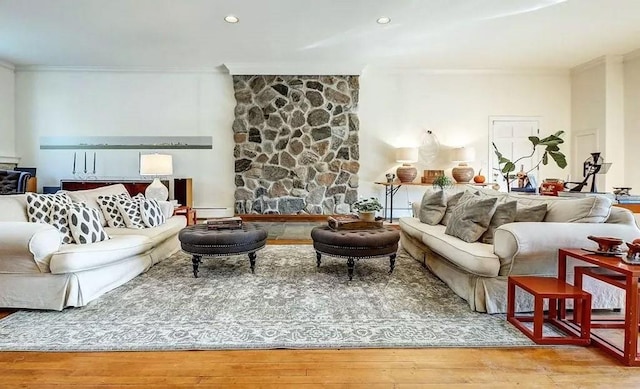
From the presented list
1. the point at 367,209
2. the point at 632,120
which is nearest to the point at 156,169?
the point at 367,209

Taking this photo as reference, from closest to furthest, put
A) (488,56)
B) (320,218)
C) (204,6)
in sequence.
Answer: (204,6) → (488,56) → (320,218)

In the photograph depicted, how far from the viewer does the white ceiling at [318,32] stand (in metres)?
4.41

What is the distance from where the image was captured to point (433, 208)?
411cm

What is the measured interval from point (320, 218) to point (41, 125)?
18.8 ft

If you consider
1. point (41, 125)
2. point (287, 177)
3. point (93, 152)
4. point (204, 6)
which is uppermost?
point (204, 6)

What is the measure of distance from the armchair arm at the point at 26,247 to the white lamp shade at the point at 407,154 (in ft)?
18.3

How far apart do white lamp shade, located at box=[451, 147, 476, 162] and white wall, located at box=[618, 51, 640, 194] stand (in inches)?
98.2

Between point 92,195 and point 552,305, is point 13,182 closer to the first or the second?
point 92,195

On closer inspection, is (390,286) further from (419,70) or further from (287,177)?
(419,70)

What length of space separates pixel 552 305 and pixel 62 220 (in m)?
3.88

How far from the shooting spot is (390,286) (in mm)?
3164

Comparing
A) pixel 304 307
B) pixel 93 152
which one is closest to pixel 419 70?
pixel 304 307

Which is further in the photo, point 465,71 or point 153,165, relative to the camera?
point 465,71

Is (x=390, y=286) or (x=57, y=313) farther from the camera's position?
(x=390, y=286)
